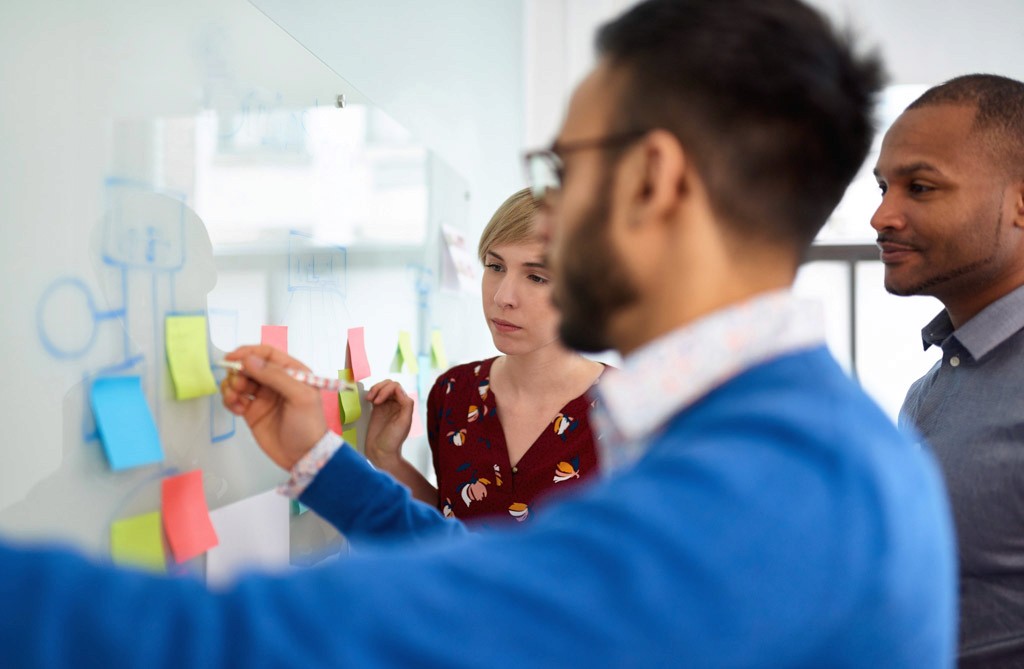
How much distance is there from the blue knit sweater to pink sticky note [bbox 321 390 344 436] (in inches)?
33.5

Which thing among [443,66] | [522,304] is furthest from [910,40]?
[522,304]

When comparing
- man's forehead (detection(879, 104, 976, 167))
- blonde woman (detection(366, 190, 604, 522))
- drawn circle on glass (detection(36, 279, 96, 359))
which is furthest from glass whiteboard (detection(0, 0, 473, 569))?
man's forehead (detection(879, 104, 976, 167))

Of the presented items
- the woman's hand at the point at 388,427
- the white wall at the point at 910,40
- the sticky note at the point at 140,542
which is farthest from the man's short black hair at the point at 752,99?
the white wall at the point at 910,40

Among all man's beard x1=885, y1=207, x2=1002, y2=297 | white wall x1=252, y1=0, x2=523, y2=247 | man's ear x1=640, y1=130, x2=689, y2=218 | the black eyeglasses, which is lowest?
man's beard x1=885, y1=207, x2=1002, y2=297

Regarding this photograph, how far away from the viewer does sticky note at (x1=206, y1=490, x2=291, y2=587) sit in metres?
0.97

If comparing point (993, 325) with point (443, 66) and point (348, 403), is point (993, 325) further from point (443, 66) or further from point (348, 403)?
point (443, 66)

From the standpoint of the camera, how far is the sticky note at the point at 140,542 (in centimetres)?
81

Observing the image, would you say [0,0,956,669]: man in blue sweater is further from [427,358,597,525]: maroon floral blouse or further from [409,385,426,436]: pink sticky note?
[409,385,426,436]: pink sticky note

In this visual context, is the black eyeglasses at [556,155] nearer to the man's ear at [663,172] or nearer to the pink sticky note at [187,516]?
the man's ear at [663,172]

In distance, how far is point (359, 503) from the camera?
94 centimetres

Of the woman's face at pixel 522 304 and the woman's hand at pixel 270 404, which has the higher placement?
the woman's face at pixel 522 304

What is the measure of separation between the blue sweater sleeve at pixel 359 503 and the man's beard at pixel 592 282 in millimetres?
413

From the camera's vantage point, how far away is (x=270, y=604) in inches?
16.3

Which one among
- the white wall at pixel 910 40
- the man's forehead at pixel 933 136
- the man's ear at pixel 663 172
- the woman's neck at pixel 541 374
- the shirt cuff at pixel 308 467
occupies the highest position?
the white wall at pixel 910 40
